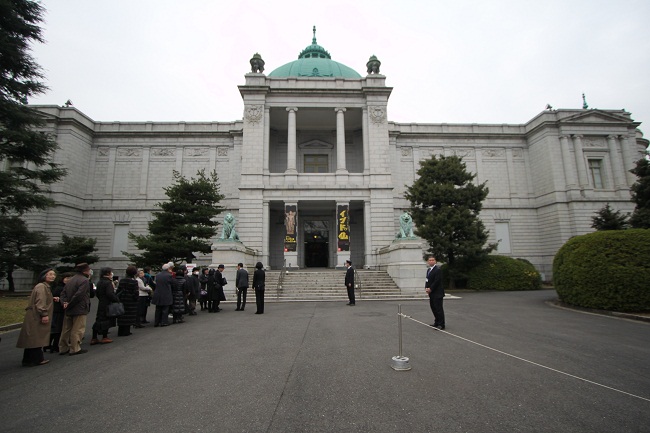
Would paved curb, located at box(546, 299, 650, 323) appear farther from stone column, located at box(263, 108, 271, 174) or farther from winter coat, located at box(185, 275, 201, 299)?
stone column, located at box(263, 108, 271, 174)

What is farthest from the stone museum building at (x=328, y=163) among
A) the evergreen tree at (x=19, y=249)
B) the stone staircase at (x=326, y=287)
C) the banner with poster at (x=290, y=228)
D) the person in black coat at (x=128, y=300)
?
the person in black coat at (x=128, y=300)

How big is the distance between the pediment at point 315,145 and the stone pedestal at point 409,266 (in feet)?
48.7

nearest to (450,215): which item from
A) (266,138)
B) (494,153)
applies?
(266,138)

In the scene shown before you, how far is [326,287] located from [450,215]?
10.5m

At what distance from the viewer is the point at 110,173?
29.9 meters

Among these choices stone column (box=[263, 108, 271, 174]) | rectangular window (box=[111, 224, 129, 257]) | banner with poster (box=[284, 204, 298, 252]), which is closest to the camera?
banner with poster (box=[284, 204, 298, 252])

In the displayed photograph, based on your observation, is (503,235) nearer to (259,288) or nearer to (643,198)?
(643,198)

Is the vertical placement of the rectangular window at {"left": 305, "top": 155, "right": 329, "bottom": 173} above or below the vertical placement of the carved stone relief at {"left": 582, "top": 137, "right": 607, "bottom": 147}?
below

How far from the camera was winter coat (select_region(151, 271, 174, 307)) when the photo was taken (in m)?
9.09

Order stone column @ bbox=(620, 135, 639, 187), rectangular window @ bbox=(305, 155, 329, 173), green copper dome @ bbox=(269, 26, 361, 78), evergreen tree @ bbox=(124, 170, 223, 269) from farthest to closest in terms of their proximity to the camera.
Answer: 1. green copper dome @ bbox=(269, 26, 361, 78)
2. stone column @ bbox=(620, 135, 639, 187)
3. rectangular window @ bbox=(305, 155, 329, 173)
4. evergreen tree @ bbox=(124, 170, 223, 269)

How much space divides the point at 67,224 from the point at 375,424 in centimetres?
3339

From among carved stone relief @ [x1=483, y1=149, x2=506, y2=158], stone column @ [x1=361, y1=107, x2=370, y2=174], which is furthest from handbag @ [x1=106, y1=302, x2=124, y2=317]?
carved stone relief @ [x1=483, y1=149, x2=506, y2=158]

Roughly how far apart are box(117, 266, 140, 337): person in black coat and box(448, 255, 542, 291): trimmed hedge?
1973 cm

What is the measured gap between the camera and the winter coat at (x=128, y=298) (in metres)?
7.97
